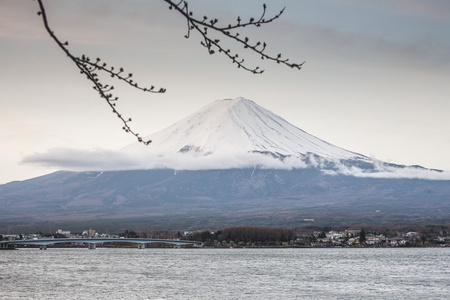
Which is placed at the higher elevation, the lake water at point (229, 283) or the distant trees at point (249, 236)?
the distant trees at point (249, 236)

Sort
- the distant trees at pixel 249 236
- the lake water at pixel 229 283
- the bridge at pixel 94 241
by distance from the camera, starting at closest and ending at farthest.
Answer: the lake water at pixel 229 283, the bridge at pixel 94 241, the distant trees at pixel 249 236

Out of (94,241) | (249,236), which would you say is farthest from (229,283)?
(249,236)

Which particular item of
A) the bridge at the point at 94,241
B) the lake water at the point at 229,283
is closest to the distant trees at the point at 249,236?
the bridge at the point at 94,241

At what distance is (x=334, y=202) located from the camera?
194 meters

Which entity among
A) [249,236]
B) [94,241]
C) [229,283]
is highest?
[249,236]

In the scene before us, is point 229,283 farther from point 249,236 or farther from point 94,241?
point 249,236

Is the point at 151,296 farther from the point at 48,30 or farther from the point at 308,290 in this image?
the point at 48,30

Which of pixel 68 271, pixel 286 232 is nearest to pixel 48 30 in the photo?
pixel 68 271

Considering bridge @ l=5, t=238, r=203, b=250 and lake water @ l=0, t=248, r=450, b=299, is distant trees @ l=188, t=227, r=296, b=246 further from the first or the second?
lake water @ l=0, t=248, r=450, b=299

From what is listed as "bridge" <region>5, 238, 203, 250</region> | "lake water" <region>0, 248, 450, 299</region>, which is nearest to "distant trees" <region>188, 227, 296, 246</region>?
"bridge" <region>5, 238, 203, 250</region>

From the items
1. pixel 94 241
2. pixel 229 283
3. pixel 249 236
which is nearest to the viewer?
pixel 229 283

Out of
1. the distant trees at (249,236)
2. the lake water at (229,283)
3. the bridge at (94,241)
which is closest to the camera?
the lake water at (229,283)

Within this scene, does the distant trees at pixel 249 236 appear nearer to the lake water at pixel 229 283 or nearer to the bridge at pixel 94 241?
the bridge at pixel 94 241

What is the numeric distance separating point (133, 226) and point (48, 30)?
143 m
